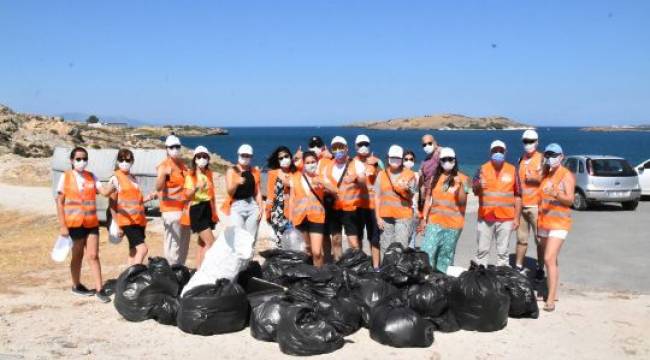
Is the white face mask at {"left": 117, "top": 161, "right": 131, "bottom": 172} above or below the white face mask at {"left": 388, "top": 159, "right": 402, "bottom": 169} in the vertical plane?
below

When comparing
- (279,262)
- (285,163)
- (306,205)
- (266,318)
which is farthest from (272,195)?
(266,318)

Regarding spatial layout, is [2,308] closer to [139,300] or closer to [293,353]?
[139,300]

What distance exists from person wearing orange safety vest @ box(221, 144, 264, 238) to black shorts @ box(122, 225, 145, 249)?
1051mm

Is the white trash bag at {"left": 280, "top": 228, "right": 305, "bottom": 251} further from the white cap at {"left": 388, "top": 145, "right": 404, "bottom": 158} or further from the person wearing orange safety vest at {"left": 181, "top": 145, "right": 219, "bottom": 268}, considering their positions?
the white cap at {"left": 388, "top": 145, "right": 404, "bottom": 158}

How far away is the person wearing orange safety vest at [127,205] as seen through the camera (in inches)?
285

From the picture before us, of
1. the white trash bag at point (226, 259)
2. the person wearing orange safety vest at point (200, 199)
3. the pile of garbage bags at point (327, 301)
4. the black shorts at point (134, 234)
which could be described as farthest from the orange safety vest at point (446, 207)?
the black shorts at point (134, 234)

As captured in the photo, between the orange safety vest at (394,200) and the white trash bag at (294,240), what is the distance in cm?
100

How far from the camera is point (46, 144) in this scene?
1427 inches

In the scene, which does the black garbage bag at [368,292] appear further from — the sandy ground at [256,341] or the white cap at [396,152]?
the white cap at [396,152]

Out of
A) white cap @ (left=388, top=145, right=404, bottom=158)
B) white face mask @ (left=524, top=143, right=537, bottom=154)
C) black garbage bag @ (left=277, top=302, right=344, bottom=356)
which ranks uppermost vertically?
white face mask @ (left=524, top=143, right=537, bottom=154)

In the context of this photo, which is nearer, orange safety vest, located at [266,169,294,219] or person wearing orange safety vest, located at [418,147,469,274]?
person wearing orange safety vest, located at [418,147,469,274]

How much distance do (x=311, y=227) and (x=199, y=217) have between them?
1.30 meters

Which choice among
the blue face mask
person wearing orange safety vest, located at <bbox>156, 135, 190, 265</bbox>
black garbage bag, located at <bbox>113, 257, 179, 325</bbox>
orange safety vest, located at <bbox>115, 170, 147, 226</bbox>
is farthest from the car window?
black garbage bag, located at <bbox>113, 257, 179, 325</bbox>

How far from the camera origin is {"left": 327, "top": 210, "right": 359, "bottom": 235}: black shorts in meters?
7.84
